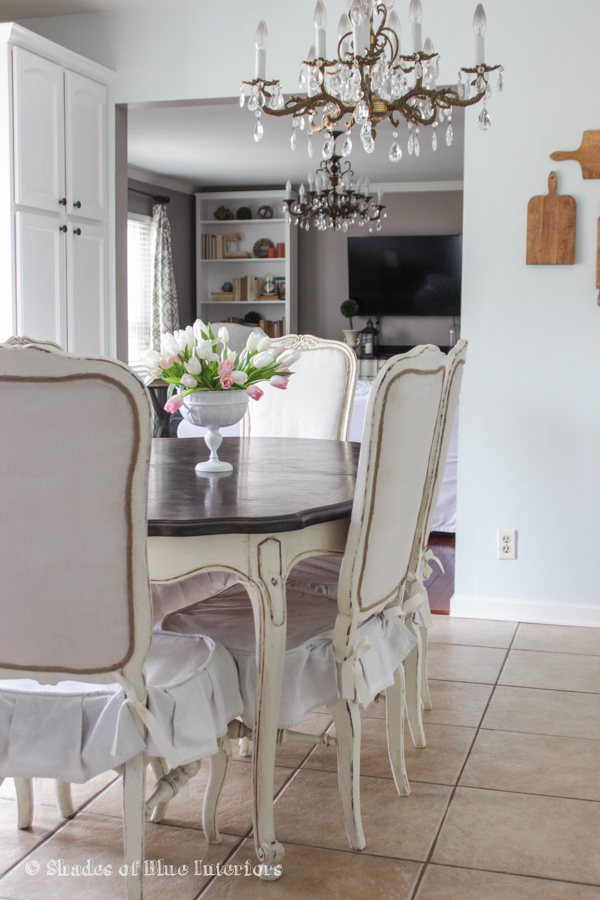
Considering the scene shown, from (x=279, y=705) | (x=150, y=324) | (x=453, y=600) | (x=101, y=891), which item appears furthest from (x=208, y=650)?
(x=150, y=324)

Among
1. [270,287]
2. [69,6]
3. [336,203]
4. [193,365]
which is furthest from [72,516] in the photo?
[270,287]

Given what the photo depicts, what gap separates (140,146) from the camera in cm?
689

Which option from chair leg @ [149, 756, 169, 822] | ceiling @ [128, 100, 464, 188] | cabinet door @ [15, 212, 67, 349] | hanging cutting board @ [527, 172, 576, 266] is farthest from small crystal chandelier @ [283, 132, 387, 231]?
chair leg @ [149, 756, 169, 822]

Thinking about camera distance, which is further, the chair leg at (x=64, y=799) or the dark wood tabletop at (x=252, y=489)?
the chair leg at (x=64, y=799)

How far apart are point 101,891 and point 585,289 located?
107 inches

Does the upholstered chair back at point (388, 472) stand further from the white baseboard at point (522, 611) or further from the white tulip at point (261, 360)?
the white baseboard at point (522, 611)

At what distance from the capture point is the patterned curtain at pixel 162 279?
26.2ft

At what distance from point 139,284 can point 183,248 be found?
3.51 feet

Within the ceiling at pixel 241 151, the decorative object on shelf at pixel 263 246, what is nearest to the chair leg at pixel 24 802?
the ceiling at pixel 241 151

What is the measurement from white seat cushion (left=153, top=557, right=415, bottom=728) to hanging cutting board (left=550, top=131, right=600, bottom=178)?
2093mm

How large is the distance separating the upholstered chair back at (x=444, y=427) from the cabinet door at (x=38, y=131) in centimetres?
213

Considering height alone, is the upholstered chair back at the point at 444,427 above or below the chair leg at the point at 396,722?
above

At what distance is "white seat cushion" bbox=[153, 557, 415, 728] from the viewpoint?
1.79m

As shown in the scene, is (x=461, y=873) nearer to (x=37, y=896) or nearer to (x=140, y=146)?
(x=37, y=896)
